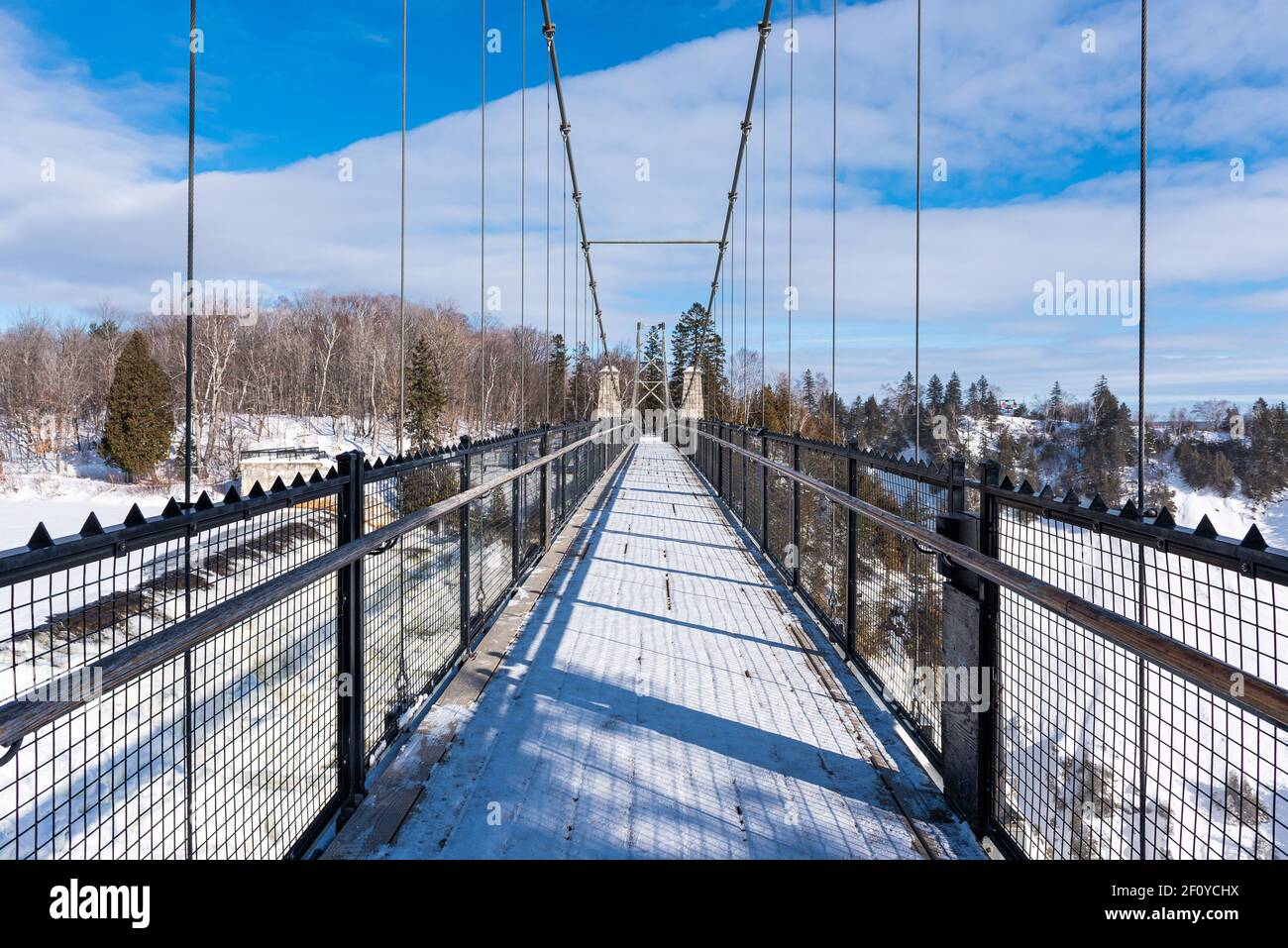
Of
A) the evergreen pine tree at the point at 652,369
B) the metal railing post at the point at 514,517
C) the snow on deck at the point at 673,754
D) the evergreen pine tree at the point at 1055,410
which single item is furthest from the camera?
the evergreen pine tree at the point at 652,369

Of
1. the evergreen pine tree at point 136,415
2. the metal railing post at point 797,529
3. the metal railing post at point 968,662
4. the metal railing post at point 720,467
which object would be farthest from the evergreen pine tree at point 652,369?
the metal railing post at point 968,662

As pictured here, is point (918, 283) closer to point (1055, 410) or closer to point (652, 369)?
point (1055, 410)

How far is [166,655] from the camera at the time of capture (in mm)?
1222

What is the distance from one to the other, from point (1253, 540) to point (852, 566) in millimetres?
2265

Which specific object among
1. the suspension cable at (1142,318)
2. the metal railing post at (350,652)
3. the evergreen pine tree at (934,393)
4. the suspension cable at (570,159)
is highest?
the suspension cable at (570,159)

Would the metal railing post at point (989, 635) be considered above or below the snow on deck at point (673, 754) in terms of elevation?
above

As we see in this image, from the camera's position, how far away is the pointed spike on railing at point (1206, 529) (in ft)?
3.94

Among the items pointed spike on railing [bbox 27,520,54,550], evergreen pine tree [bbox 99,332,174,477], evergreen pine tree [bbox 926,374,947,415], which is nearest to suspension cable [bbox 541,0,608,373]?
pointed spike on railing [bbox 27,520,54,550]

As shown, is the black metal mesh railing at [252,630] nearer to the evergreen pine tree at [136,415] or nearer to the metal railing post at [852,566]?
the metal railing post at [852,566]

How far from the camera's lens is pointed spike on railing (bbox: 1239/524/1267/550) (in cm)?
110

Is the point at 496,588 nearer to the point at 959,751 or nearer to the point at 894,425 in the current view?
the point at 959,751

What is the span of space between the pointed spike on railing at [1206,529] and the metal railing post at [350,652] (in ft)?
6.33
